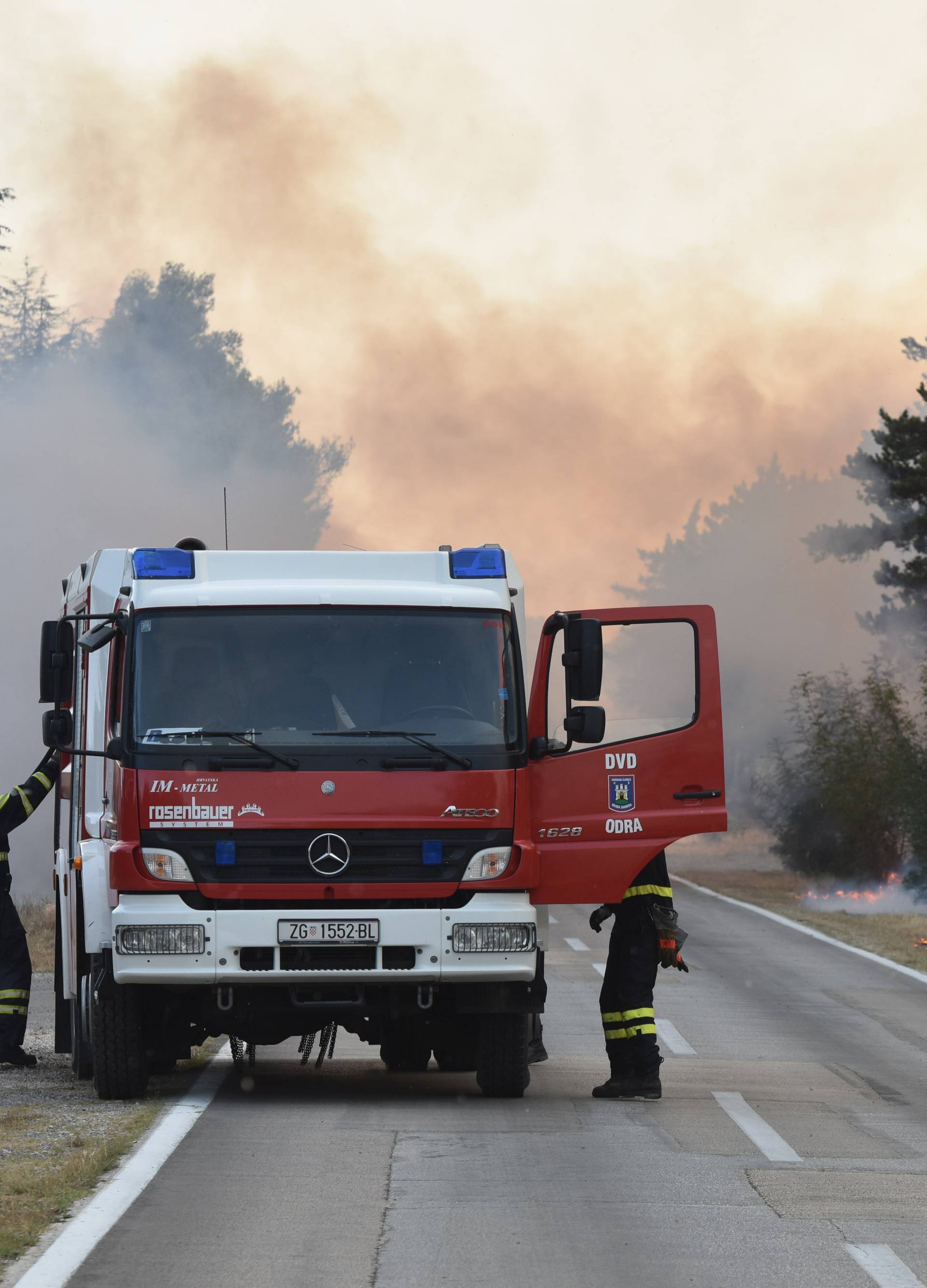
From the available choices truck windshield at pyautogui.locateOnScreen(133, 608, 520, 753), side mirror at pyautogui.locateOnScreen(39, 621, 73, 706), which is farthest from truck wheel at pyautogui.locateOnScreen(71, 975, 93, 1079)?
truck windshield at pyautogui.locateOnScreen(133, 608, 520, 753)

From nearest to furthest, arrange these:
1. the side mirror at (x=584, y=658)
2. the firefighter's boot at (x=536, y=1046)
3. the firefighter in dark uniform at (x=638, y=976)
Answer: the side mirror at (x=584, y=658) → the firefighter in dark uniform at (x=638, y=976) → the firefighter's boot at (x=536, y=1046)

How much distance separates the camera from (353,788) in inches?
369

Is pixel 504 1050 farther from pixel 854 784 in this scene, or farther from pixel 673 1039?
pixel 854 784

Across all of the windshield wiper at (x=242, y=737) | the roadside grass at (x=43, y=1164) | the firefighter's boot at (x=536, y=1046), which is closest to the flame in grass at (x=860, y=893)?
the firefighter's boot at (x=536, y=1046)

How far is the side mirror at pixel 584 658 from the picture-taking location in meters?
9.52

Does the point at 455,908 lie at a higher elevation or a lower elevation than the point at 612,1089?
higher

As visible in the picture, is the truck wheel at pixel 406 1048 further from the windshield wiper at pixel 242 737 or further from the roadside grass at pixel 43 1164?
the windshield wiper at pixel 242 737

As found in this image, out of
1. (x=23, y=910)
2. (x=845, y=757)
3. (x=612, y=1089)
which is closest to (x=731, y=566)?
(x=845, y=757)

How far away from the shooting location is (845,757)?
4300 centimetres

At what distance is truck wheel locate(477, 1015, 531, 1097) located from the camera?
997cm

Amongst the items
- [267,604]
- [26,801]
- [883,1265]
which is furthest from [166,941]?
[883,1265]

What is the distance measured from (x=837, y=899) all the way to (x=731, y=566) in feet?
89.9

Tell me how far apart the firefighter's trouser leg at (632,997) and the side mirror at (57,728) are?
315cm

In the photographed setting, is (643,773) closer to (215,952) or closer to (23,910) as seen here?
(215,952)
